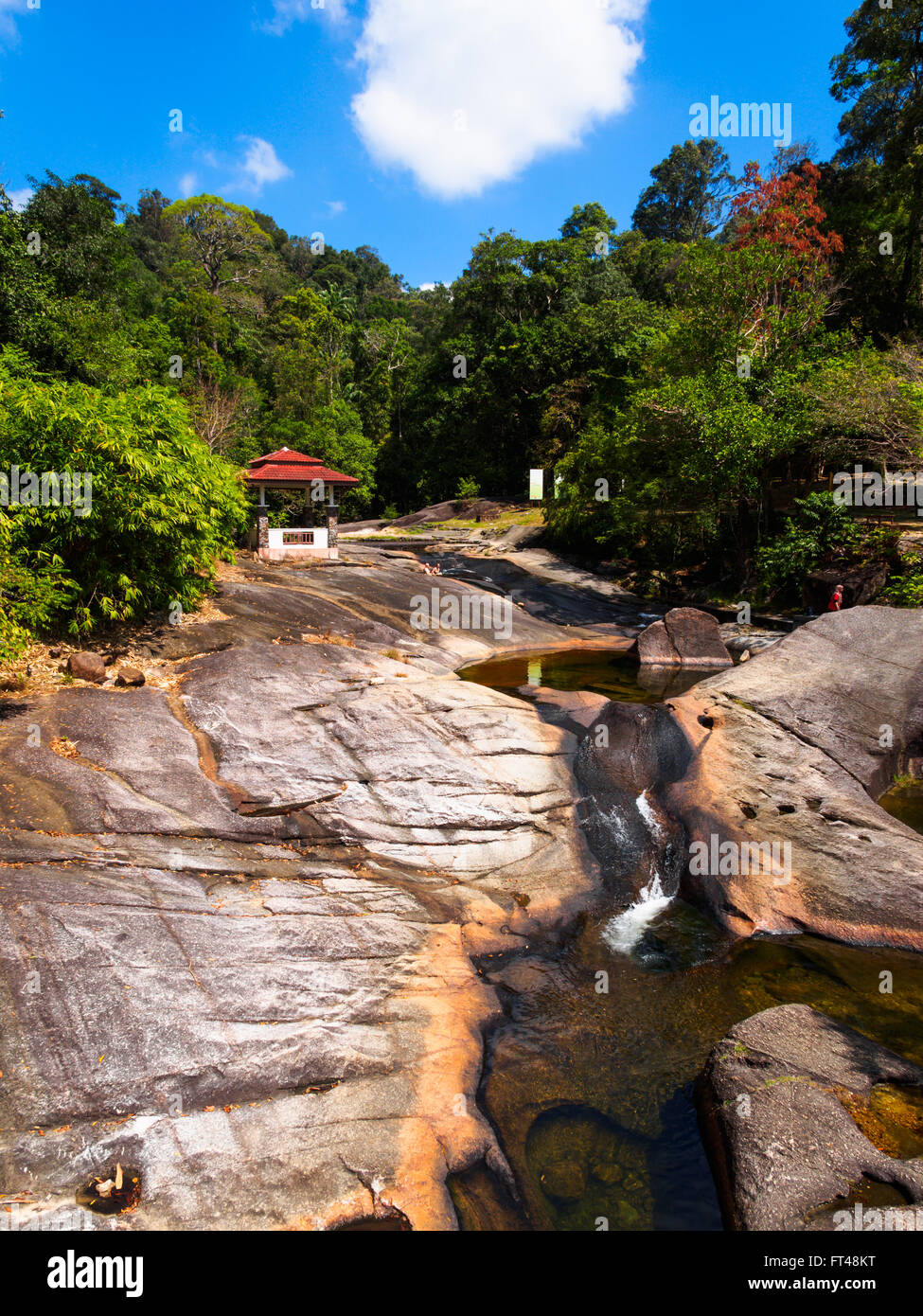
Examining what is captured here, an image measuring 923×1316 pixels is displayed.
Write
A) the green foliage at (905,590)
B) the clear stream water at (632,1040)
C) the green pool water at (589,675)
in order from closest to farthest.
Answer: the clear stream water at (632,1040) → the green pool water at (589,675) → the green foliage at (905,590)

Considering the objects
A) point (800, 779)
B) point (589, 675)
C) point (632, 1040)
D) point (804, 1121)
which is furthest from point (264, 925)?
point (589, 675)

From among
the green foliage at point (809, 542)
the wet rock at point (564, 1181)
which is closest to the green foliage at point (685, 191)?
the green foliage at point (809, 542)

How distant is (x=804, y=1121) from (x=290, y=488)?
26361 mm

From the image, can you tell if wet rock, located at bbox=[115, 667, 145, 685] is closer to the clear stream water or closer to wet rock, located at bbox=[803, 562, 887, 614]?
the clear stream water

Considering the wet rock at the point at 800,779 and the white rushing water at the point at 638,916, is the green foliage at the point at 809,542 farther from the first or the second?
the white rushing water at the point at 638,916

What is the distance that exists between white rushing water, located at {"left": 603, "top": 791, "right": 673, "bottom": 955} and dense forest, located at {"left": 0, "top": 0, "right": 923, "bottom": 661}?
31.2 feet

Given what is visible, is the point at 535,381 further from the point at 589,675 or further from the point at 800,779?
the point at 800,779

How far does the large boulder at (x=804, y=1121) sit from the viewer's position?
532 centimetres

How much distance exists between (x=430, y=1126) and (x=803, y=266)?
3270 centimetres

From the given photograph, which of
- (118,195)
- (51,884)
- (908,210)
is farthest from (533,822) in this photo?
(118,195)

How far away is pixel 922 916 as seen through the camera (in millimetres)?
8891

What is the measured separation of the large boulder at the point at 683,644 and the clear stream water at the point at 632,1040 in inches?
431

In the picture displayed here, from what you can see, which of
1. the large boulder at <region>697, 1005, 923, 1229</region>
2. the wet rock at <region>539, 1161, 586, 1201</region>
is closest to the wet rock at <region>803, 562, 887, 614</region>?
the large boulder at <region>697, 1005, 923, 1229</region>

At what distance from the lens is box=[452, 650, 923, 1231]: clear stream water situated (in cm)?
577
